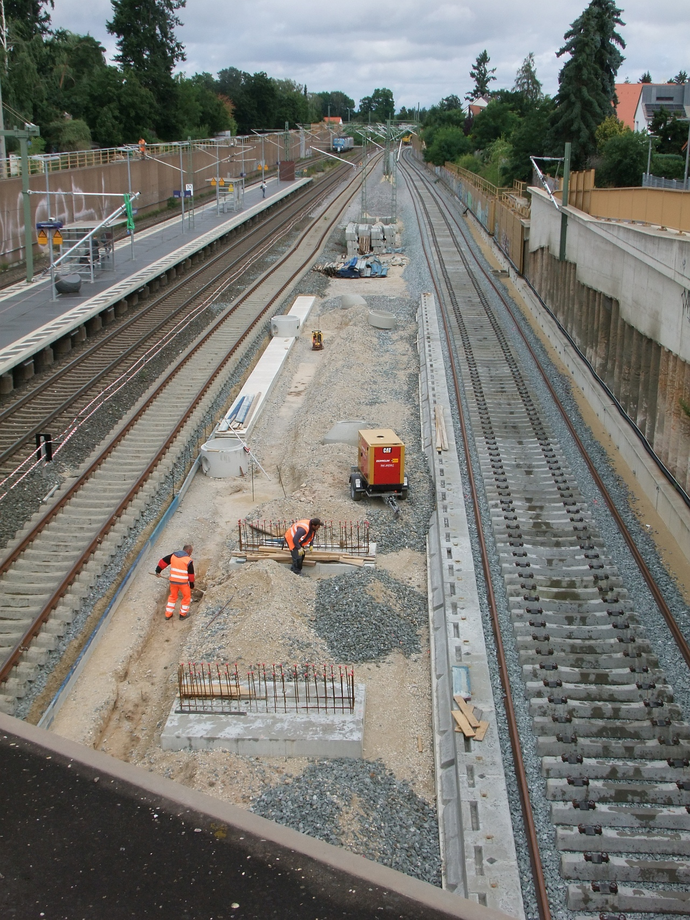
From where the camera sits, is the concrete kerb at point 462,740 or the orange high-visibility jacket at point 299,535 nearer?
the concrete kerb at point 462,740

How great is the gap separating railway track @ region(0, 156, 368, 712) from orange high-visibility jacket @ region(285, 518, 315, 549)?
3.08 metres

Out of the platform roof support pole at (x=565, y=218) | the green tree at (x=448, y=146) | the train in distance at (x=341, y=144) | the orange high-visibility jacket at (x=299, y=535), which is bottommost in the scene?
the orange high-visibility jacket at (x=299, y=535)

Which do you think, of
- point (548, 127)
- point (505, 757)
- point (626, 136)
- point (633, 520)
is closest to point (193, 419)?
point (633, 520)

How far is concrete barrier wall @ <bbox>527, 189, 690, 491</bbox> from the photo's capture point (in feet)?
54.3

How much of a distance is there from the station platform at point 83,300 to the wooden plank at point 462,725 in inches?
650

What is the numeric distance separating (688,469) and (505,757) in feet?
26.3

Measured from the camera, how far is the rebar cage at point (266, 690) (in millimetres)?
10766

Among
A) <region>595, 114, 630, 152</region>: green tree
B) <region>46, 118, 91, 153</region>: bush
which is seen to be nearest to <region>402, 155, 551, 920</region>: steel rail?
<region>595, 114, 630, 152</region>: green tree

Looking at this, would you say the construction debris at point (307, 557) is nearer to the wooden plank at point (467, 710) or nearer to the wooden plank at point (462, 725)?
the wooden plank at point (467, 710)

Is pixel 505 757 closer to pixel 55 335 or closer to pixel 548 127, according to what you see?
pixel 55 335

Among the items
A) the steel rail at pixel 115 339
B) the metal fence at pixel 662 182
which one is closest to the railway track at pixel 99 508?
the steel rail at pixel 115 339

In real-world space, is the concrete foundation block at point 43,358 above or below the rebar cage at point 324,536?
above

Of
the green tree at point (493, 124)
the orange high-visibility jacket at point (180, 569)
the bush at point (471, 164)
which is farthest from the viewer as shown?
the green tree at point (493, 124)

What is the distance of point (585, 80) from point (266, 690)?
159 ft
